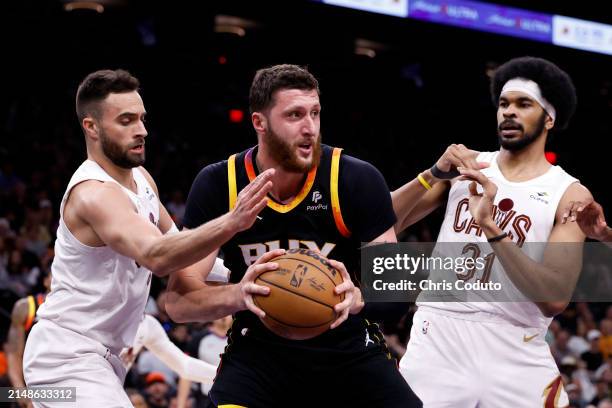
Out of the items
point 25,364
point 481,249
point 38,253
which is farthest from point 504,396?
point 38,253

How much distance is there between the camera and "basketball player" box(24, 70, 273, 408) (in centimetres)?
361

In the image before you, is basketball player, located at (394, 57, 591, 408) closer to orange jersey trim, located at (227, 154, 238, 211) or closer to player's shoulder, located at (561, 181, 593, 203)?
player's shoulder, located at (561, 181, 593, 203)

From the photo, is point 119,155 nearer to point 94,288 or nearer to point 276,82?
point 94,288

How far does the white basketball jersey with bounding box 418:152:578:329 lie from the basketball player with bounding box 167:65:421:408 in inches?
33.2

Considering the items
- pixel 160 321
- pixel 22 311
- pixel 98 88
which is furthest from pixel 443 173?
pixel 160 321

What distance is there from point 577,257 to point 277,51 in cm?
1227

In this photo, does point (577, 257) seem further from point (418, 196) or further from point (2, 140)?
point (2, 140)

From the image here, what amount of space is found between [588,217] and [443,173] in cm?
77

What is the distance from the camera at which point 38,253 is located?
10.1 meters

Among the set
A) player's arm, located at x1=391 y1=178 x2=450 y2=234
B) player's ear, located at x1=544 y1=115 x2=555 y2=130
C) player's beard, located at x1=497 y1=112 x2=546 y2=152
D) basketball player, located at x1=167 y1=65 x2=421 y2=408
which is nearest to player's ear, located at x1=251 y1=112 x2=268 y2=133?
basketball player, located at x1=167 y1=65 x2=421 y2=408

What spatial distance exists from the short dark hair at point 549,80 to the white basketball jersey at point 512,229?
0.35 metres

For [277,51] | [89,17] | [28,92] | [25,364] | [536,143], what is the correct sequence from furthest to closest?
[277,51], [28,92], [89,17], [536,143], [25,364]

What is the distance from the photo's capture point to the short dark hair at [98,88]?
400 cm

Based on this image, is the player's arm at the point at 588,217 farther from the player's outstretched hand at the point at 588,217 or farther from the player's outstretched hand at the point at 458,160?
the player's outstretched hand at the point at 458,160
